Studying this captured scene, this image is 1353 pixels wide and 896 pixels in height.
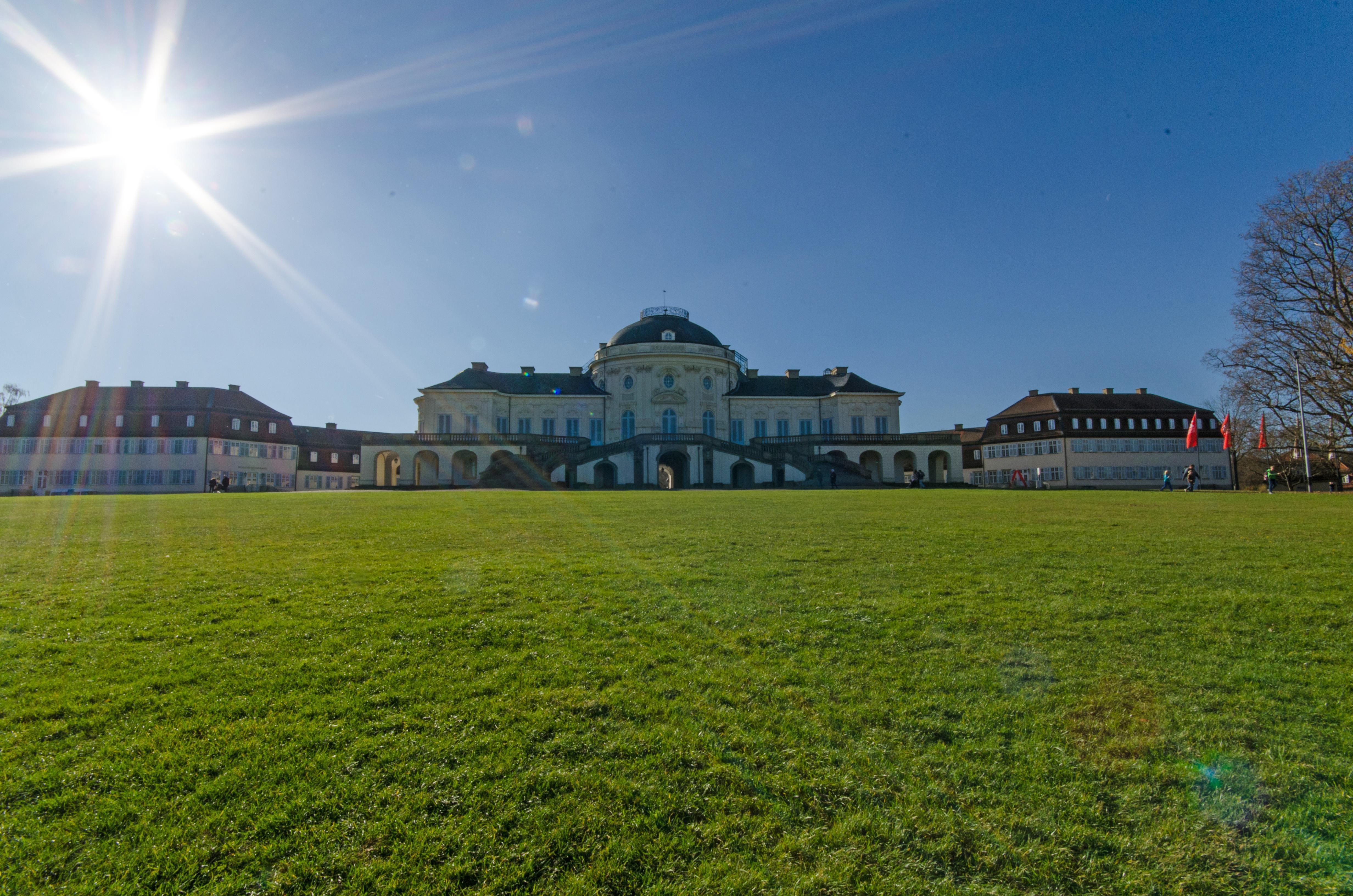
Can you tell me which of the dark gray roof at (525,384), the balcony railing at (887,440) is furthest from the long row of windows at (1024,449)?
the dark gray roof at (525,384)

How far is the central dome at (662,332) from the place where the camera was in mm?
60375

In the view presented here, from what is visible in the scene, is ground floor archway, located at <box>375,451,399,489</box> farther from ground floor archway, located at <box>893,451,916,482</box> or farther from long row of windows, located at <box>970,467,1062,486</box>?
long row of windows, located at <box>970,467,1062,486</box>

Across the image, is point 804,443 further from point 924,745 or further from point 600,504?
point 924,745

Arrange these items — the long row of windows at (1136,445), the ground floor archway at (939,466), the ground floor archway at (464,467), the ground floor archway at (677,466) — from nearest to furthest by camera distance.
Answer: the ground floor archway at (677,466), the ground floor archway at (464,467), the ground floor archway at (939,466), the long row of windows at (1136,445)

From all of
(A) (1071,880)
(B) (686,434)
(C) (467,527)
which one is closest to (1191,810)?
(A) (1071,880)

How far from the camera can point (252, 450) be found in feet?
200

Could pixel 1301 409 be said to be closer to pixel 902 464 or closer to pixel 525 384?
pixel 902 464

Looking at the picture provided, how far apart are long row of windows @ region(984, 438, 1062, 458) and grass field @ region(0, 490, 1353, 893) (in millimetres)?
62994

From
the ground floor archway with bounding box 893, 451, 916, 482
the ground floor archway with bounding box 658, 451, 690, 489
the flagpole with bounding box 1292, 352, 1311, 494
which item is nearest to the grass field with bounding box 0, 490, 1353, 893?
the flagpole with bounding box 1292, 352, 1311, 494

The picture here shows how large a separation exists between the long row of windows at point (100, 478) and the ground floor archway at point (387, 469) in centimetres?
1488

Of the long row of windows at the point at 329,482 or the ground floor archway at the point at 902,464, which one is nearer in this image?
the ground floor archway at the point at 902,464

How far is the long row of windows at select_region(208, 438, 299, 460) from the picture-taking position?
58188 mm

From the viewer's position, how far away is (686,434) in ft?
173

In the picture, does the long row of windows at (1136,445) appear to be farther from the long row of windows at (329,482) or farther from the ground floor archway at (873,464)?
the long row of windows at (329,482)
